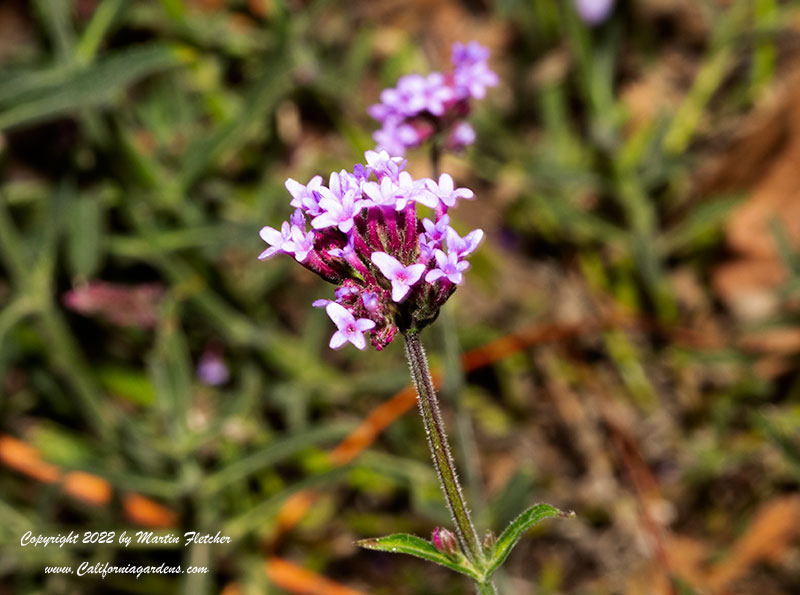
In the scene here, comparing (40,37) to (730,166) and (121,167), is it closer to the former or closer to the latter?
(121,167)

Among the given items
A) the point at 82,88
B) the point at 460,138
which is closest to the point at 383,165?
the point at 460,138

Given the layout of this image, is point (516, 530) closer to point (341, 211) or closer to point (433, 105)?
point (341, 211)

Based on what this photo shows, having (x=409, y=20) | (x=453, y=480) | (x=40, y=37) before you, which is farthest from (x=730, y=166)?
(x=40, y=37)

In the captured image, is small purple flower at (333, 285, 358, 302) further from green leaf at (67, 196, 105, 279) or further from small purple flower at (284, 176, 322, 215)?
green leaf at (67, 196, 105, 279)

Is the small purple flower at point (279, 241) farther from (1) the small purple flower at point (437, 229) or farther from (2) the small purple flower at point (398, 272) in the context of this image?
(1) the small purple flower at point (437, 229)

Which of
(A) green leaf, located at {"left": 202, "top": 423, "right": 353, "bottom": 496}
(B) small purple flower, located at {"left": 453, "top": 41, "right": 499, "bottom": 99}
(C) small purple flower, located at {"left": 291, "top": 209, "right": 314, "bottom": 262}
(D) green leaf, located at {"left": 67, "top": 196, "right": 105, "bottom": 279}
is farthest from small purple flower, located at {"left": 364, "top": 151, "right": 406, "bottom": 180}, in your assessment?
(D) green leaf, located at {"left": 67, "top": 196, "right": 105, "bottom": 279}

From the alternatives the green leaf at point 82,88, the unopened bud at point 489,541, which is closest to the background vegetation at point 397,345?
the green leaf at point 82,88
